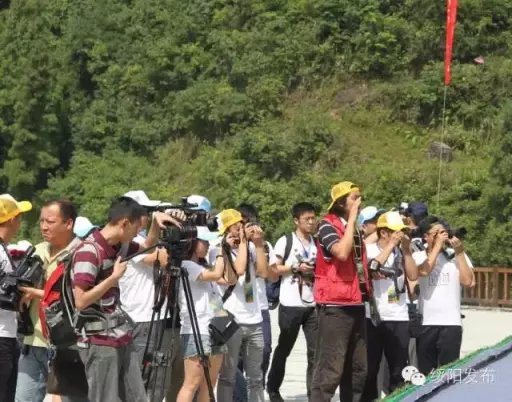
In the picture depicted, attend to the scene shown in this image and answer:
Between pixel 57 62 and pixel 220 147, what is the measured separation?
735 cm

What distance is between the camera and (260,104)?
30359 mm

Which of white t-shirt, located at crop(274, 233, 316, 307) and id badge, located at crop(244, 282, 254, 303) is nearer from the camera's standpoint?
id badge, located at crop(244, 282, 254, 303)

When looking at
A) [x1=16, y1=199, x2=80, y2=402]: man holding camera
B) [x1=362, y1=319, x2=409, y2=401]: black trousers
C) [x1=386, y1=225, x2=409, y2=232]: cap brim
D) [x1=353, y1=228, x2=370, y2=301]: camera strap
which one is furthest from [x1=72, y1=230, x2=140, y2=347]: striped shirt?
[x1=362, y1=319, x2=409, y2=401]: black trousers

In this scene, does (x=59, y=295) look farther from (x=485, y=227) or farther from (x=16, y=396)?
(x=485, y=227)

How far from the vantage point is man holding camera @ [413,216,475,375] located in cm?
898

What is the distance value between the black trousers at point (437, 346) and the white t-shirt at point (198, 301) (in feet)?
6.27

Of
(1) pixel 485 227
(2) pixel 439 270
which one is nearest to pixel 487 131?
(1) pixel 485 227

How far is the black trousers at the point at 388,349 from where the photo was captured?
29.3ft

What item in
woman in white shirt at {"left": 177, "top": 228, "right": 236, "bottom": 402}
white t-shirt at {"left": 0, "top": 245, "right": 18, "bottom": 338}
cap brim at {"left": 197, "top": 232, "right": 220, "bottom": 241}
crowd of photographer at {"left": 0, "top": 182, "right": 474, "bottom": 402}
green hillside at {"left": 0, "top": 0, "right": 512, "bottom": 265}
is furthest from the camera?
green hillside at {"left": 0, "top": 0, "right": 512, "bottom": 265}

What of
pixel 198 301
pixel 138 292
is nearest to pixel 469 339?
pixel 198 301

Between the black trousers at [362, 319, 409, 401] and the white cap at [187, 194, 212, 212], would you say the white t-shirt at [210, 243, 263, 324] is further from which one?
the white cap at [187, 194, 212, 212]

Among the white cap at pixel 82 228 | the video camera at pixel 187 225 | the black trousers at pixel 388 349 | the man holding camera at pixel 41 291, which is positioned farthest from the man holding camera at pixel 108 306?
the black trousers at pixel 388 349

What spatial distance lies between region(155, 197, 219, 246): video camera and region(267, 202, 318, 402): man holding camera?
95.0 inches

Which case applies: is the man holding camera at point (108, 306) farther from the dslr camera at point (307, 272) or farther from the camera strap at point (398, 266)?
the dslr camera at point (307, 272)
